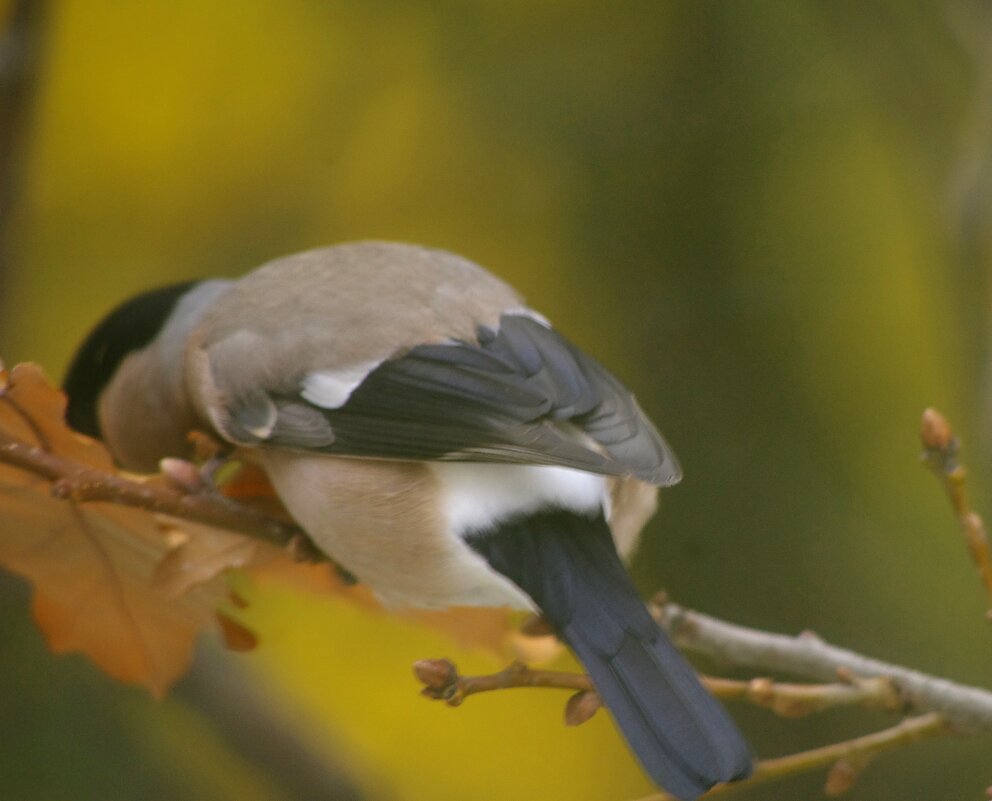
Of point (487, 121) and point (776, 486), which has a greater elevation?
point (487, 121)

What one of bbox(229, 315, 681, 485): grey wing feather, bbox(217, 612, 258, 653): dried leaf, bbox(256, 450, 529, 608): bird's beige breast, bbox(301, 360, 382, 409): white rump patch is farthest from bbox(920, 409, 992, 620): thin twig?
bbox(217, 612, 258, 653): dried leaf

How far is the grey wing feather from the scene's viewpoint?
1.22m

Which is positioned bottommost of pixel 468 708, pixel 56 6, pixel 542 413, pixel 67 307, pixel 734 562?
pixel 468 708

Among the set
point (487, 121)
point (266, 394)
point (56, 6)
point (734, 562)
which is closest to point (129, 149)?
point (56, 6)

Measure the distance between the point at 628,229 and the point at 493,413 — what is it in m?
1.12

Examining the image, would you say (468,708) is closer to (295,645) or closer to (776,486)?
(295,645)

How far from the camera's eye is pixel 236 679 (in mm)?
2051

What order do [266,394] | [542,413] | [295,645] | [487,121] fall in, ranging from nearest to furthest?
[542,413] < [266,394] < [295,645] < [487,121]

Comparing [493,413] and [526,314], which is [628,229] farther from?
[493,413]

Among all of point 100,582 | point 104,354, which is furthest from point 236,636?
point 104,354

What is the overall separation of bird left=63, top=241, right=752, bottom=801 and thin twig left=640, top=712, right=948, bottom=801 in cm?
5

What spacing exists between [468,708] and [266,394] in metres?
0.84

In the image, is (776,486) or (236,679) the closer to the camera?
(236,679)

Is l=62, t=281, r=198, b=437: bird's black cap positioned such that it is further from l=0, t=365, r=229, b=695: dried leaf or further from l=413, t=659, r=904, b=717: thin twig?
l=413, t=659, r=904, b=717: thin twig
